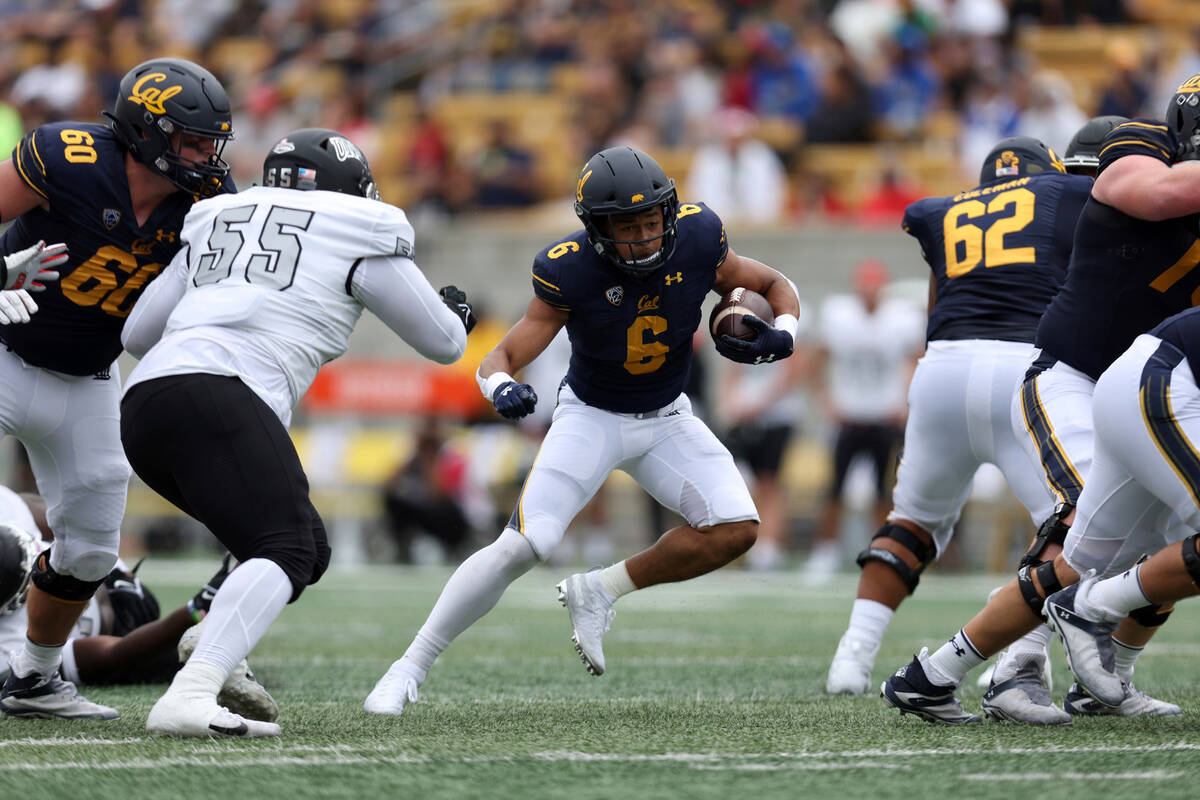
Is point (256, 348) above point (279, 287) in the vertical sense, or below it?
below

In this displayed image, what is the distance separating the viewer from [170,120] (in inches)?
177

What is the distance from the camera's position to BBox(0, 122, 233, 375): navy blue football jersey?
4543 mm

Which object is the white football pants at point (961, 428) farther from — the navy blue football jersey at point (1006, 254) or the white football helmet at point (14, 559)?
the white football helmet at point (14, 559)

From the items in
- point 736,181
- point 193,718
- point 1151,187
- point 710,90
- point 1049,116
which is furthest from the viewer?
point 710,90

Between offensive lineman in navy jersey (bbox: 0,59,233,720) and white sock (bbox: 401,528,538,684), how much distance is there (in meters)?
0.89

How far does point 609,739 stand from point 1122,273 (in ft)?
6.04

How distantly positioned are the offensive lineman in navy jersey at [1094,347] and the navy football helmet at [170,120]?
2.34 m

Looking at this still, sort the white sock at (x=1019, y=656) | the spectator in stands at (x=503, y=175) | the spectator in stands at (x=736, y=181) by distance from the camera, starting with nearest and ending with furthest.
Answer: the white sock at (x=1019, y=656), the spectator in stands at (x=736, y=181), the spectator in stands at (x=503, y=175)

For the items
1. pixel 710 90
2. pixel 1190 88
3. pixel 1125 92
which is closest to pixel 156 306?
pixel 1190 88

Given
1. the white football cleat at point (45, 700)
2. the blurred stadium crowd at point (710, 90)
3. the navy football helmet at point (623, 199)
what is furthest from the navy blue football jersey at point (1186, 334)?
the blurred stadium crowd at point (710, 90)

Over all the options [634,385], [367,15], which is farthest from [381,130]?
[634,385]

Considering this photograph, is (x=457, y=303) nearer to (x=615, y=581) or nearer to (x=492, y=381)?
(x=492, y=381)

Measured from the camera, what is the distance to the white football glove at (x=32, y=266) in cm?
439

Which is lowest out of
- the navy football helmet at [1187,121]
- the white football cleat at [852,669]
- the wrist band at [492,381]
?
the white football cleat at [852,669]
